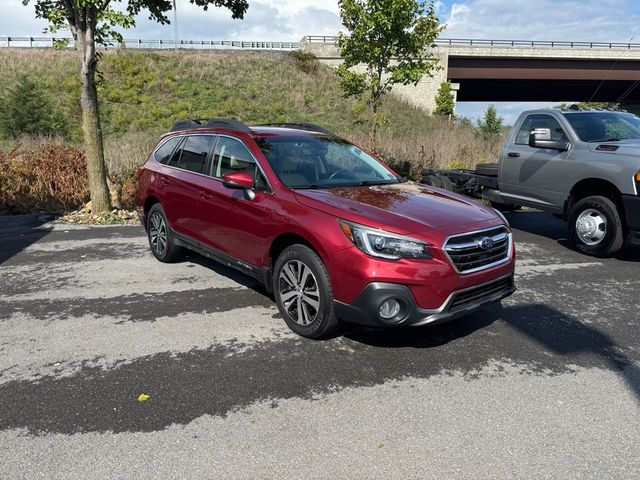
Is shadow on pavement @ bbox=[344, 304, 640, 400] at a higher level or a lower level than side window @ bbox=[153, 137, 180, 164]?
lower

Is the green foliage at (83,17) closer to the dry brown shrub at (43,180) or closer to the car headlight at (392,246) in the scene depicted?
the dry brown shrub at (43,180)

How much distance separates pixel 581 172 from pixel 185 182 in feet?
17.9

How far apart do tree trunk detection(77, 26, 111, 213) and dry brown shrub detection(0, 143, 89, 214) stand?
3.93 feet

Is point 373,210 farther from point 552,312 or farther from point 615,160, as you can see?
point 615,160

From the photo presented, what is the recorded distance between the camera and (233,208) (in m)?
4.75

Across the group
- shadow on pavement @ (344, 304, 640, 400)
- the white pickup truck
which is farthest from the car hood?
the white pickup truck

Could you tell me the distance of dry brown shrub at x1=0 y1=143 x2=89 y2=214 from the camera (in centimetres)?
1021

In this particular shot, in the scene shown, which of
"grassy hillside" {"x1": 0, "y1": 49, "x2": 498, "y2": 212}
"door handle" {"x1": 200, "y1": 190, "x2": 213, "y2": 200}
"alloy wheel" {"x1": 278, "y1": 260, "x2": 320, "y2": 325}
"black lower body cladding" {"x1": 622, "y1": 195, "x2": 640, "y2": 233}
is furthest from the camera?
"grassy hillside" {"x1": 0, "y1": 49, "x2": 498, "y2": 212}

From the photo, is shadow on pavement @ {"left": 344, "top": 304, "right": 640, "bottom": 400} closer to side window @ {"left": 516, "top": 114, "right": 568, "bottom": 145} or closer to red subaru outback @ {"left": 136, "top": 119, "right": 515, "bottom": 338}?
red subaru outback @ {"left": 136, "top": 119, "right": 515, "bottom": 338}

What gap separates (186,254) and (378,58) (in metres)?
10.3

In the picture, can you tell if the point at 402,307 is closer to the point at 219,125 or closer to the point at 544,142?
the point at 219,125

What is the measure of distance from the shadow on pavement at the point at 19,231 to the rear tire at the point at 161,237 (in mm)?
2123

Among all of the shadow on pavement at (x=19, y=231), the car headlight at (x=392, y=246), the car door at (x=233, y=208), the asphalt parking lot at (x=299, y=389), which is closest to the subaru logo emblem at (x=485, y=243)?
the car headlight at (x=392, y=246)

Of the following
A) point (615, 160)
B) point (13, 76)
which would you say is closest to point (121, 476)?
point (615, 160)
